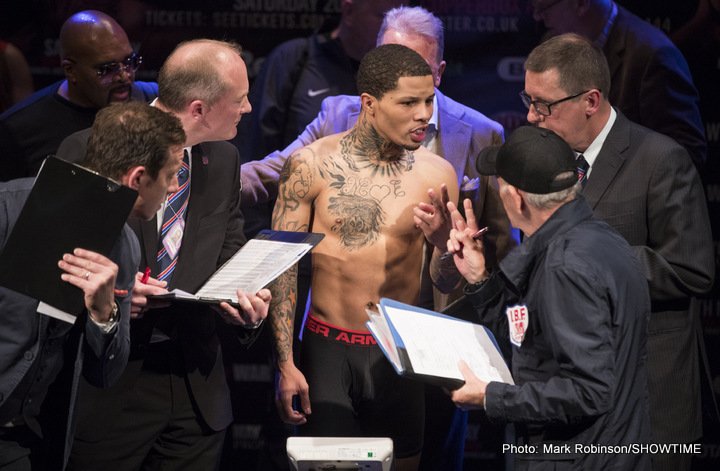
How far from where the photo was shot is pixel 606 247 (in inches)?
110

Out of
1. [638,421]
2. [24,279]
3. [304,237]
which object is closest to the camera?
[24,279]

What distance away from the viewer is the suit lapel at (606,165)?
3.52 m

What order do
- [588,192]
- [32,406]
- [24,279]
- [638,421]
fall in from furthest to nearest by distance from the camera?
[588,192], [638,421], [32,406], [24,279]

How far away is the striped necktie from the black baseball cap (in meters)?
1.15

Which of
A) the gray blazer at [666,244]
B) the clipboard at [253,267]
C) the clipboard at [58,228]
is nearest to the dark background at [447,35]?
the gray blazer at [666,244]

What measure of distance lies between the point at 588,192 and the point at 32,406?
2.05m

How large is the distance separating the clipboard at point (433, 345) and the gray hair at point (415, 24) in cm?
155

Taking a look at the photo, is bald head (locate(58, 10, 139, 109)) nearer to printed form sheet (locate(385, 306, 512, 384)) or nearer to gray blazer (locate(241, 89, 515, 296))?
gray blazer (locate(241, 89, 515, 296))

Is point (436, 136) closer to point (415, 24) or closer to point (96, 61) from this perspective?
point (415, 24)

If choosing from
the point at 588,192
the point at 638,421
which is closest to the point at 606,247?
the point at 638,421

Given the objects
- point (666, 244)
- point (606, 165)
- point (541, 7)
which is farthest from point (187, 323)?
point (541, 7)

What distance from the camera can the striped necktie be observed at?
336 centimetres

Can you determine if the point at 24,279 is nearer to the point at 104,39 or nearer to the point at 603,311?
the point at 603,311

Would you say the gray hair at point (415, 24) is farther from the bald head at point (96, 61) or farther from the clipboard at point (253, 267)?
the clipboard at point (253, 267)
